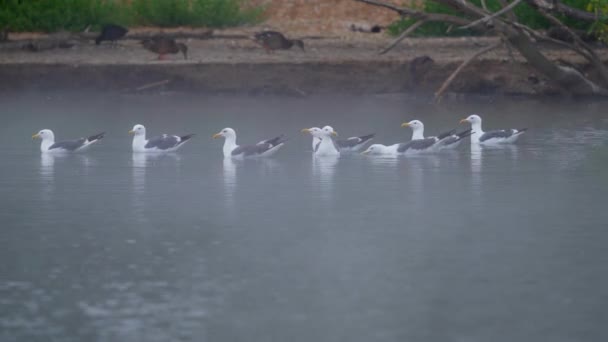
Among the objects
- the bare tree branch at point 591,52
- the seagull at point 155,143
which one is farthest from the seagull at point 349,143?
the bare tree branch at point 591,52

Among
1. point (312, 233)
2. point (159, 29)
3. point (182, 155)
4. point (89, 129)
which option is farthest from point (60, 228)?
point (159, 29)

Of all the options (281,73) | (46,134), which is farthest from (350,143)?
(281,73)

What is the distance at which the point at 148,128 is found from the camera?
20203 mm

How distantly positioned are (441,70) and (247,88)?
3680mm

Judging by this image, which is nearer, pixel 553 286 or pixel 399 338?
pixel 399 338

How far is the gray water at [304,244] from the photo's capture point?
8836 mm

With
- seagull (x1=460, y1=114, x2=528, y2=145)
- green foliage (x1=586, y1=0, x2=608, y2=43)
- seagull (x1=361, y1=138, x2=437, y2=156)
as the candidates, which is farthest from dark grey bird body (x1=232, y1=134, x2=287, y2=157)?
green foliage (x1=586, y1=0, x2=608, y2=43)

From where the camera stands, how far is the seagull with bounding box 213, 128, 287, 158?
17.0 metres

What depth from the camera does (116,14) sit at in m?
28.6

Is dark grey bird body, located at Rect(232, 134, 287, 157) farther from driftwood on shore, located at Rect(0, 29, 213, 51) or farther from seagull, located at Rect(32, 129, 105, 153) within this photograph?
driftwood on shore, located at Rect(0, 29, 213, 51)

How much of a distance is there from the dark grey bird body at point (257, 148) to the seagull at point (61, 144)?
6.49 feet

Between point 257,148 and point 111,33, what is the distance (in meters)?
10.2

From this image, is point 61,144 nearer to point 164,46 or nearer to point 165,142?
point 165,142

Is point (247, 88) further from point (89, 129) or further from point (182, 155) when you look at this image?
point (182, 155)
